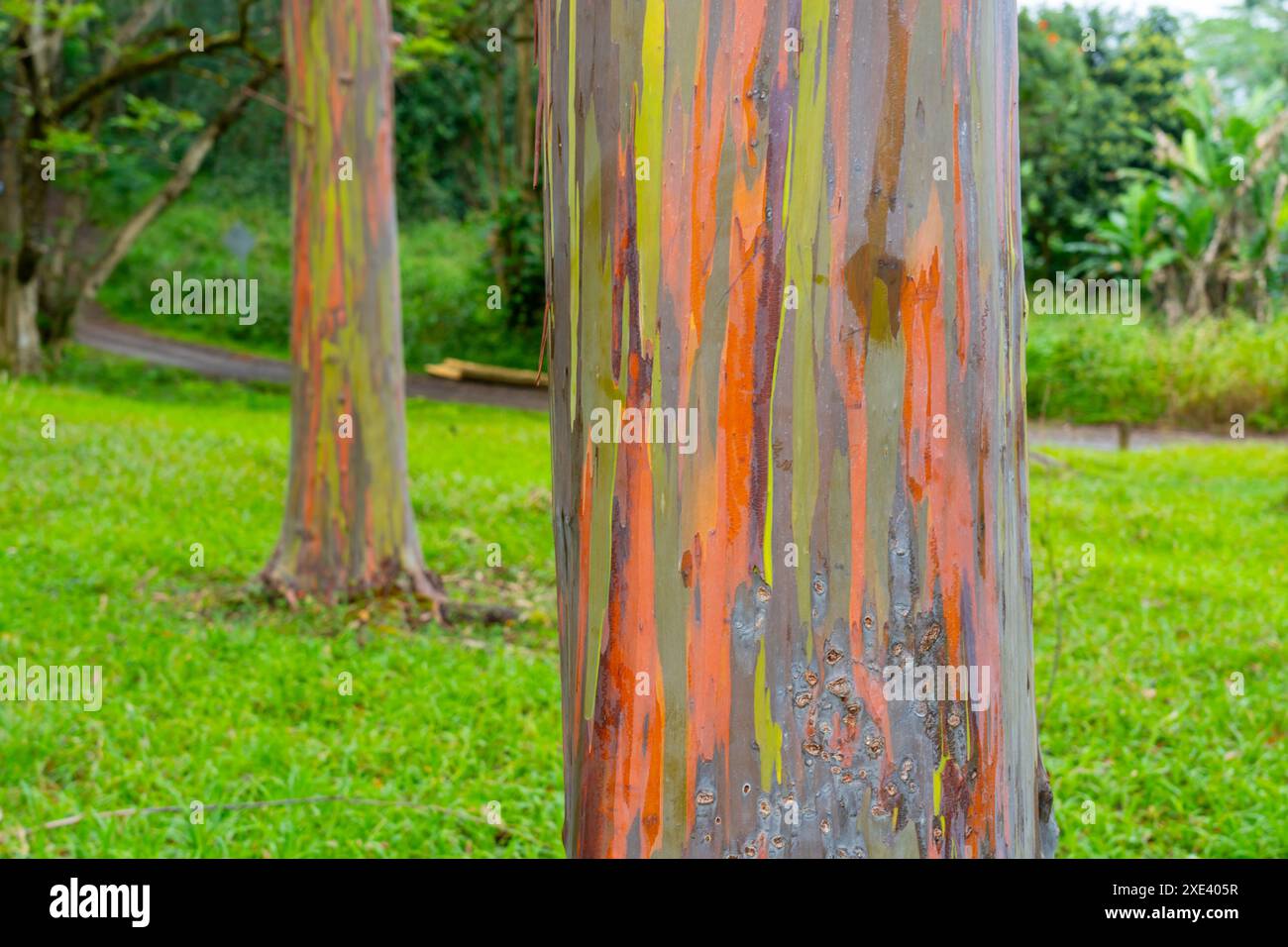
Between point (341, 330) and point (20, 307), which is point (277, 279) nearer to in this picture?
point (20, 307)

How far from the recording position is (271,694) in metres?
5.02

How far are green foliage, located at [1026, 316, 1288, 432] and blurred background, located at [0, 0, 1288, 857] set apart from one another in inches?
1.6

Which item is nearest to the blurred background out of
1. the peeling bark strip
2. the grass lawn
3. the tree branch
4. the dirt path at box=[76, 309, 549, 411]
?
the grass lawn

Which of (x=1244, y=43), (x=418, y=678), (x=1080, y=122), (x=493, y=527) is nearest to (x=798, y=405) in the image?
(x=418, y=678)

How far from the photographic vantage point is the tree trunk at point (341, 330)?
253 inches

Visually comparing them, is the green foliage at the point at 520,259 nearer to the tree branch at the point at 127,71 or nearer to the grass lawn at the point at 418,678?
the tree branch at the point at 127,71

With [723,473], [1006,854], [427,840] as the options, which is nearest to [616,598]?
[723,473]

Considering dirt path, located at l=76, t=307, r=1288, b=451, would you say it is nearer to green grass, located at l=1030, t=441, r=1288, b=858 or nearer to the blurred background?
the blurred background

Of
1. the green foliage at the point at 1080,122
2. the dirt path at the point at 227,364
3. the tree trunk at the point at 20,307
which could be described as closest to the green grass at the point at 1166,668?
the dirt path at the point at 227,364

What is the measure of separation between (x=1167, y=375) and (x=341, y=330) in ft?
36.8

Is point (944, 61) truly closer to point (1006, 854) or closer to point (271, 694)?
point (1006, 854)

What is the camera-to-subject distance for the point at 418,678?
534 centimetres

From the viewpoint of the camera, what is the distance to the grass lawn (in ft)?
12.8
